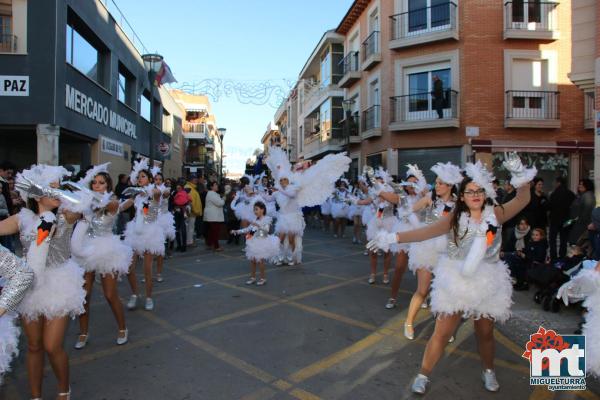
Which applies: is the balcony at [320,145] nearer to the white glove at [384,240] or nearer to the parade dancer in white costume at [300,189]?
the parade dancer in white costume at [300,189]

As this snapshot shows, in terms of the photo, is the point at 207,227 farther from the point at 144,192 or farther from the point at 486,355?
the point at 486,355

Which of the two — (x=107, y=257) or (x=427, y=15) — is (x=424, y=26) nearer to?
(x=427, y=15)

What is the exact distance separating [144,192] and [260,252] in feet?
7.34

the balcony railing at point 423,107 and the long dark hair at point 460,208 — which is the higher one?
the balcony railing at point 423,107

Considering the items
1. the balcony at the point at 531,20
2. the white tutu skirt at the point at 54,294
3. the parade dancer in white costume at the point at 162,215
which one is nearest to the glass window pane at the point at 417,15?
the balcony at the point at 531,20

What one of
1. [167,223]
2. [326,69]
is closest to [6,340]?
[167,223]

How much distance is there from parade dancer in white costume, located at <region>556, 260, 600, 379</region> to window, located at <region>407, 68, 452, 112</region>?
643 inches

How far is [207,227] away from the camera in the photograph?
1175cm

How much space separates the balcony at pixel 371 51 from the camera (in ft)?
68.9

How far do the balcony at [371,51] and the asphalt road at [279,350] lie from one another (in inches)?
632

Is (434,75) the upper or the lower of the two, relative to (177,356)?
upper

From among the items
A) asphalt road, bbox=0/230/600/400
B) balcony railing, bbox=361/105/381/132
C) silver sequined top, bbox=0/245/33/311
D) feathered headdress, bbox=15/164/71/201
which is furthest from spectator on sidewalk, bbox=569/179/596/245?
balcony railing, bbox=361/105/381/132

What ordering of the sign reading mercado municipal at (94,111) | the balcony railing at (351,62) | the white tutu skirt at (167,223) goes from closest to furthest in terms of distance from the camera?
the white tutu skirt at (167,223), the sign reading mercado municipal at (94,111), the balcony railing at (351,62)

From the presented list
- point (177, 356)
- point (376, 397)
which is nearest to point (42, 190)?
point (177, 356)
